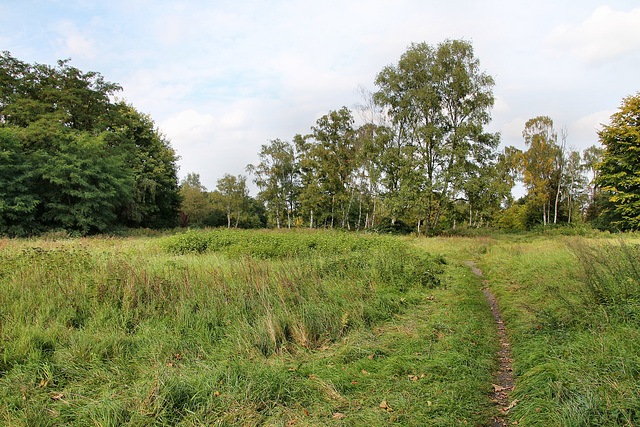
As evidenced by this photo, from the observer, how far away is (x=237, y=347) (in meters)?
4.47


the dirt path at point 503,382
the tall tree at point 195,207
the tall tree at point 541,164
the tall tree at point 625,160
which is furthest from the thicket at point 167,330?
the tall tree at point 195,207

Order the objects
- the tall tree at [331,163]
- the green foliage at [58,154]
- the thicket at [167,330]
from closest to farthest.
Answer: the thicket at [167,330] < the green foliage at [58,154] < the tall tree at [331,163]

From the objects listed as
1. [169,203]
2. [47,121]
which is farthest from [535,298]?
[169,203]

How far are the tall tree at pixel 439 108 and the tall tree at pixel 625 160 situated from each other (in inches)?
331

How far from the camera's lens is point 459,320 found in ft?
18.0

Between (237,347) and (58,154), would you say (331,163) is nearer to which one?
(58,154)

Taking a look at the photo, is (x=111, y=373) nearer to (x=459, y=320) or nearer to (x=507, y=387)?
(x=507, y=387)

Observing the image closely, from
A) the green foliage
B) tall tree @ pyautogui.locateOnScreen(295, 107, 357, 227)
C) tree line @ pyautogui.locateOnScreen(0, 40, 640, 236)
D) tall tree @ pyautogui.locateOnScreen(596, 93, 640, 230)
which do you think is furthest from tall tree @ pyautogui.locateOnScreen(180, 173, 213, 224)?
tall tree @ pyautogui.locateOnScreen(596, 93, 640, 230)

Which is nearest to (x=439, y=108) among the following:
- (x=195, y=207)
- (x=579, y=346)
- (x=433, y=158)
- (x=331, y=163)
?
(x=433, y=158)

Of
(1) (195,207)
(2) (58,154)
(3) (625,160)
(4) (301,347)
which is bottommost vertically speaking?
(4) (301,347)

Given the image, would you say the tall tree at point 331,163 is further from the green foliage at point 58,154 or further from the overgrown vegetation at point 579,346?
the overgrown vegetation at point 579,346

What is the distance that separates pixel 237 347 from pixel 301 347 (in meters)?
0.95

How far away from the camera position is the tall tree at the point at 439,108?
2634 centimetres

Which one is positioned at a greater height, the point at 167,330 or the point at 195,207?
the point at 195,207
